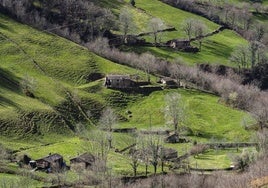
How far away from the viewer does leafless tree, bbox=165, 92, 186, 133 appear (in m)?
149

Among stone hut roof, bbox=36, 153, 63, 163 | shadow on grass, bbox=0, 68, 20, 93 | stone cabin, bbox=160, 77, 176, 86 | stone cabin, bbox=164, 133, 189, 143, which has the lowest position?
stone cabin, bbox=164, 133, 189, 143

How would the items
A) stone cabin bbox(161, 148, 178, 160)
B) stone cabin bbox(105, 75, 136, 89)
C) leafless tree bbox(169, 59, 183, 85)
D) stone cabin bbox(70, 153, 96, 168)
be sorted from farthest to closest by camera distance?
leafless tree bbox(169, 59, 183, 85)
stone cabin bbox(105, 75, 136, 89)
stone cabin bbox(161, 148, 178, 160)
stone cabin bbox(70, 153, 96, 168)

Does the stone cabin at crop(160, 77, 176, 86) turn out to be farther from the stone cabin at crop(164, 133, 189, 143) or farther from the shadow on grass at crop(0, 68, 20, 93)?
the shadow on grass at crop(0, 68, 20, 93)

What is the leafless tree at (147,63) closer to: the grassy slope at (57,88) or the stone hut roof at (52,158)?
the grassy slope at (57,88)

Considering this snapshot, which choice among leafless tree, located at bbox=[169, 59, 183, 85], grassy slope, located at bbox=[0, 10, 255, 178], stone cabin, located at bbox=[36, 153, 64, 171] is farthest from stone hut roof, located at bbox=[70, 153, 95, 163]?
leafless tree, located at bbox=[169, 59, 183, 85]

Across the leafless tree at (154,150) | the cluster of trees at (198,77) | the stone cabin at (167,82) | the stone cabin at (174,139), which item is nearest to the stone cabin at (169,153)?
the leafless tree at (154,150)

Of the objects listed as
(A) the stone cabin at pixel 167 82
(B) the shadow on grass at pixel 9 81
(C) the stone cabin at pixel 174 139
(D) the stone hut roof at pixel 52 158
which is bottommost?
(C) the stone cabin at pixel 174 139

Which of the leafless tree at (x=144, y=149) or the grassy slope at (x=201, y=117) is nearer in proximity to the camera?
the leafless tree at (x=144, y=149)

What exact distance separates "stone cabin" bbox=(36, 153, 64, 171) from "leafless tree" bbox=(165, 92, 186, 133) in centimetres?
4167

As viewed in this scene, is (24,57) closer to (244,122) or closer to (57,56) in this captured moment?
(57,56)

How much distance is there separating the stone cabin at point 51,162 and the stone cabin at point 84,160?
2599 mm

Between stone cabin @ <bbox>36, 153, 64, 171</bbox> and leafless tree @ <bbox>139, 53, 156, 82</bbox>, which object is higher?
stone cabin @ <bbox>36, 153, 64, 171</bbox>

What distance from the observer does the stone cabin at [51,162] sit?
111500 millimetres

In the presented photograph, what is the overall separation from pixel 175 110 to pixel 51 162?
1852 inches
